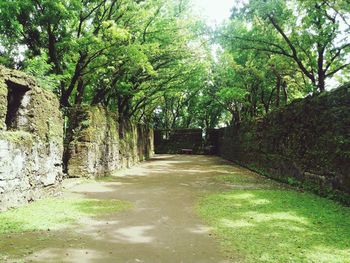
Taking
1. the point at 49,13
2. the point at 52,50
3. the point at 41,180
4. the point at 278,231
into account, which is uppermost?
the point at 49,13

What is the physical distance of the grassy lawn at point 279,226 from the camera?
4242 millimetres

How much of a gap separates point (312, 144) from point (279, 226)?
14.7ft

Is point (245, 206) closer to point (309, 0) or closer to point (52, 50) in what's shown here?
point (309, 0)

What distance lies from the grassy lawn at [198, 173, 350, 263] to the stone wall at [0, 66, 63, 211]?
3.81 m

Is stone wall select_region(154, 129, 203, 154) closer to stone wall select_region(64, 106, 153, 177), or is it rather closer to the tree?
stone wall select_region(64, 106, 153, 177)

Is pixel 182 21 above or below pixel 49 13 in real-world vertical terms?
above

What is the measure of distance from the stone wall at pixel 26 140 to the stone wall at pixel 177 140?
2678 centimetres

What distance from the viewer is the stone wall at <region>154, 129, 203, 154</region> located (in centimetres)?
3509

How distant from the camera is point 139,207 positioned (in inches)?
285

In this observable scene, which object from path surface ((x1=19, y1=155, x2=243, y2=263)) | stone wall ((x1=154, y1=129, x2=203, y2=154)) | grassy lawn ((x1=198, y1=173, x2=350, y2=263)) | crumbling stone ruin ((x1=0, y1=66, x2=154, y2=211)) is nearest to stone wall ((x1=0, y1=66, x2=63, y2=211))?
crumbling stone ruin ((x1=0, y1=66, x2=154, y2=211))

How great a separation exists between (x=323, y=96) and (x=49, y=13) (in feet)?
28.2

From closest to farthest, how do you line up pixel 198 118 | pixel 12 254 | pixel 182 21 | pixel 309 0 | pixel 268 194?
pixel 12 254, pixel 268 194, pixel 309 0, pixel 182 21, pixel 198 118

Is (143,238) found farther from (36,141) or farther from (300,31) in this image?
(300,31)

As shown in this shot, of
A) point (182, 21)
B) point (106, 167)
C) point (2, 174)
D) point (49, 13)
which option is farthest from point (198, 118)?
point (2, 174)
